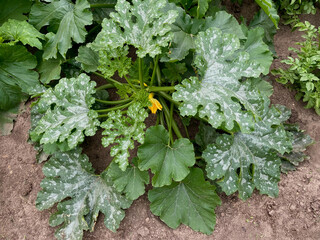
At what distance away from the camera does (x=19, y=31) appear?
9.86ft

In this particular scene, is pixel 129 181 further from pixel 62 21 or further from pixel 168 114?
pixel 62 21

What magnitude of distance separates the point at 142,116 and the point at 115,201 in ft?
2.91

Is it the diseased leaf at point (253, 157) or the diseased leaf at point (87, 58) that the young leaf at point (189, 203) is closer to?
the diseased leaf at point (253, 157)

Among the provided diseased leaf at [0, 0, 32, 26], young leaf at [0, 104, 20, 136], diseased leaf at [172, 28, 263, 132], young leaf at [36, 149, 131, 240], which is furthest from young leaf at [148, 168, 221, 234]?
diseased leaf at [0, 0, 32, 26]

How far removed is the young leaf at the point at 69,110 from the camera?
270 centimetres

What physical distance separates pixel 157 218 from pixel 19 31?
2269mm

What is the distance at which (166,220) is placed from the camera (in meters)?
2.82

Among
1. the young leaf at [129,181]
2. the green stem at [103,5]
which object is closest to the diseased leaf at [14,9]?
the green stem at [103,5]

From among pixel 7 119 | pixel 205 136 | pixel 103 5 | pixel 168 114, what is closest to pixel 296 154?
pixel 205 136

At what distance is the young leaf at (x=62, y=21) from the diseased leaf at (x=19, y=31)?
0.13m

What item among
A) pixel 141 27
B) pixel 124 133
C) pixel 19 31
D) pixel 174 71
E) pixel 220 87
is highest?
pixel 141 27

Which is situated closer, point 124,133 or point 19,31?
point 124,133

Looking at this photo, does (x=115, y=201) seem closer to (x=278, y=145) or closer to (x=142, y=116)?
(x=142, y=116)

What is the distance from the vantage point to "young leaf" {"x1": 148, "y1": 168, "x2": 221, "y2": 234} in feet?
9.07
